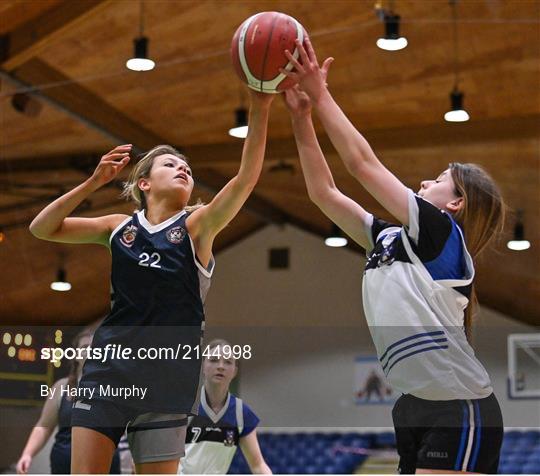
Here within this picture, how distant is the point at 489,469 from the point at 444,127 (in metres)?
8.48

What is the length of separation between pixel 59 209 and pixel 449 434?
65.9 inches

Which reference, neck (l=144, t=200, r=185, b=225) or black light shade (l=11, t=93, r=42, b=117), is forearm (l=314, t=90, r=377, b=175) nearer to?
neck (l=144, t=200, r=185, b=225)

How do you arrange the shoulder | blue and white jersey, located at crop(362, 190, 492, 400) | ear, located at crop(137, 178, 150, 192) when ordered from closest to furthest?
blue and white jersey, located at crop(362, 190, 492, 400)
the shoulder
ear, located at crop(137, 178, 150, 192)

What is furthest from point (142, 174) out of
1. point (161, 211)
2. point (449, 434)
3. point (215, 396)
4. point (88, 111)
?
point (88, 111)

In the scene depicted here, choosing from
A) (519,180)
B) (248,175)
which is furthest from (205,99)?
(248,175)

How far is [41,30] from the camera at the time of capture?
937 centimetres

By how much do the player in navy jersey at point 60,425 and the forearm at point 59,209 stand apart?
2.14 meters

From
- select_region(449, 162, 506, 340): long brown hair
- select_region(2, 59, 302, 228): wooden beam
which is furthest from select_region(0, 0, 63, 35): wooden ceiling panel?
select_region(449, 162, 506, 340): long brown hair

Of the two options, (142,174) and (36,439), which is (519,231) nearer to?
(36,439)

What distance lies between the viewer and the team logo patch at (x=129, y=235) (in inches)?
144

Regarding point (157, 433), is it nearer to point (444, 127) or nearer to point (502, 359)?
point (502, 359)

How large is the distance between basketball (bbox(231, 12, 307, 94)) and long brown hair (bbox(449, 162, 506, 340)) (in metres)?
0.71

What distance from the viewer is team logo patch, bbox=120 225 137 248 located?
366 centimetres

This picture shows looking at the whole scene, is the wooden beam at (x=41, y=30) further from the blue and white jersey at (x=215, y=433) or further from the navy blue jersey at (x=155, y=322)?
the navy blue jersey at (x=155, y=322)
